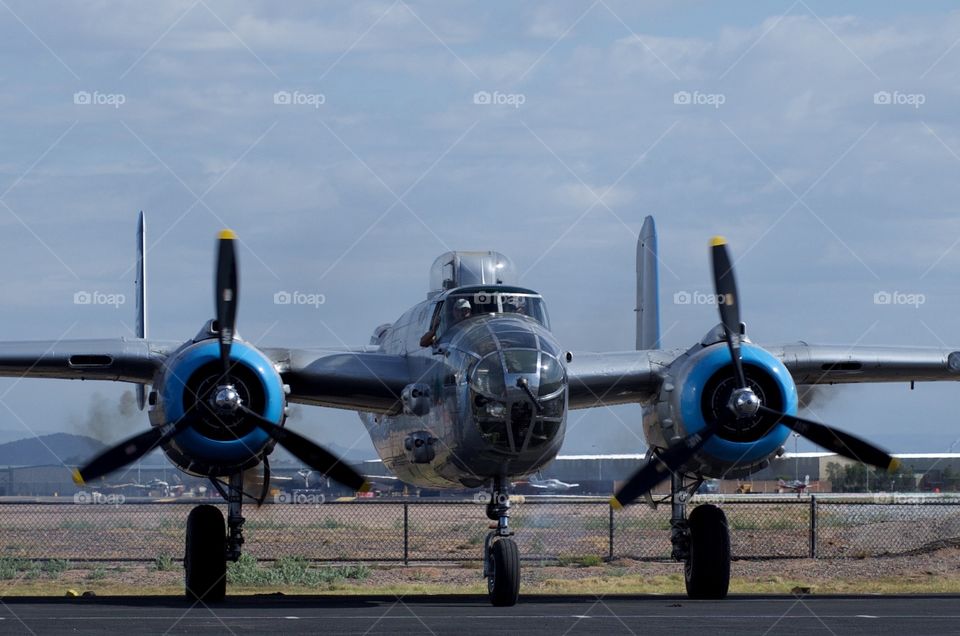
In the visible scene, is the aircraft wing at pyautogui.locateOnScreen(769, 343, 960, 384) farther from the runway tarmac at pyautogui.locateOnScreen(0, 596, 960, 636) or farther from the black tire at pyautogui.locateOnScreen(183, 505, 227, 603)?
the black tire at pyautogui.locateOnScreen(183, 505, 227, 603)

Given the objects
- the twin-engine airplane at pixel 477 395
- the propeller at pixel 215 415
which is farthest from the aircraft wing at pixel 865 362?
the propeller at pixel 215 415

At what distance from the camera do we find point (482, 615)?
1599cm

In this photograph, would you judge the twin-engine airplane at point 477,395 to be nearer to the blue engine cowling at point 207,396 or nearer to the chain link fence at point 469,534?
the blue engine cowling at point 207,396

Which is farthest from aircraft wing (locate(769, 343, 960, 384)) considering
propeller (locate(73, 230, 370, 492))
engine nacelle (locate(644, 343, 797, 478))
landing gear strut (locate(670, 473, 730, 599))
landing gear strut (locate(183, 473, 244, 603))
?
landing gear strut (locate(183, 473, 244, 603))

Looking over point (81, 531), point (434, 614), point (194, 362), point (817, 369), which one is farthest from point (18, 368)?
point (81, 531)

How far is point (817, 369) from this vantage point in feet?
69.5

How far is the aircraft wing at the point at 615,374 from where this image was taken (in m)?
20.4

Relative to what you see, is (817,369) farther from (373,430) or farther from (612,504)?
(373,430)

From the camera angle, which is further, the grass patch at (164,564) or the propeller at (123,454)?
the grass patch at (164,564)

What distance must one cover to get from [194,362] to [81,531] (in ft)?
72.1

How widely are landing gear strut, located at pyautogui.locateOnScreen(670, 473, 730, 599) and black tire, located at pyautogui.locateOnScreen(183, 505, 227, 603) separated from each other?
6.24 metres

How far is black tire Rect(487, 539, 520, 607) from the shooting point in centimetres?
1725

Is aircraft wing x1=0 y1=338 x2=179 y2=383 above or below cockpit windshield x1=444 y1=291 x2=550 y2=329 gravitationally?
below

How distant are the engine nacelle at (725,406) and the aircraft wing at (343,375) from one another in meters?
3.65
